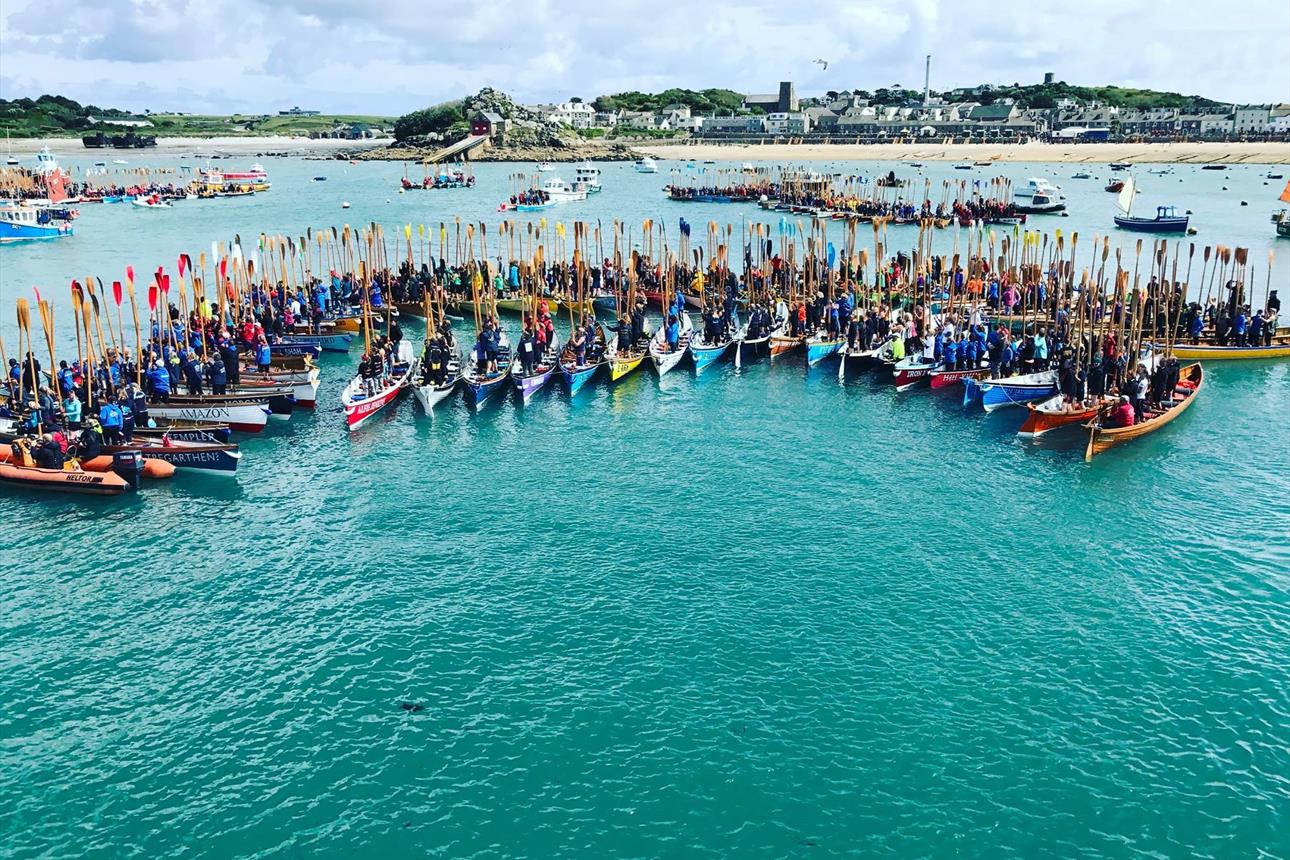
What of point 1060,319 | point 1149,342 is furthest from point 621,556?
point 1149,342

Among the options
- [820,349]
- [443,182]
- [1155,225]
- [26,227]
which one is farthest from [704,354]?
[443,182]

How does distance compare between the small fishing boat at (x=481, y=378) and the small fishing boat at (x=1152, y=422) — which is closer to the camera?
the small fishing boat at (x=1152, y=422)

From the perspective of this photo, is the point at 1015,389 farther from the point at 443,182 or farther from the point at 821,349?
the point at 443,182

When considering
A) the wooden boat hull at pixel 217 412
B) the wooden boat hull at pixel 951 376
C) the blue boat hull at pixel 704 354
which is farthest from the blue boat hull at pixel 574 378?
the wooden boat hull at pixel 951 376

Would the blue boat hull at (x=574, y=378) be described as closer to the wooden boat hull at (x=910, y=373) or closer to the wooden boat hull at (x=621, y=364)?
the wooden boat hull at (x=621, y=364)

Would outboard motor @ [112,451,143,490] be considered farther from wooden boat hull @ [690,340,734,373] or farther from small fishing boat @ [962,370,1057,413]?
small fishing boat @ [962,370,1057,413]
